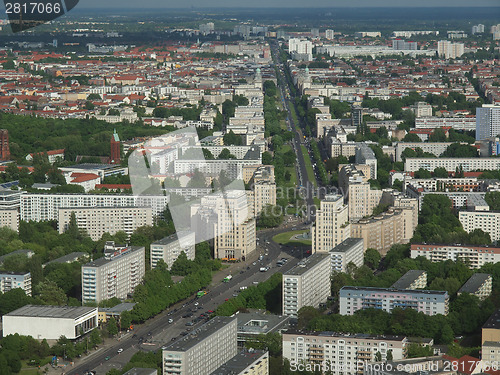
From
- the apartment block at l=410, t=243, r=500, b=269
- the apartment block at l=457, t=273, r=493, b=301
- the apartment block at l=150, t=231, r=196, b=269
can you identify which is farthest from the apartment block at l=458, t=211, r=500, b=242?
the apartment block at l=150, t=231, r=196, b=269

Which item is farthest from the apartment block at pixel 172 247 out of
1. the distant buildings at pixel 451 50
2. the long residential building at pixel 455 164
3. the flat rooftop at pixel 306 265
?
the distant buildings at pixel 451 50

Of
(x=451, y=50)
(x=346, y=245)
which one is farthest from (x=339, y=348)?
(x=451, y=50)

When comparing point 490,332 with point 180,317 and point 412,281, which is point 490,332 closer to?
point 412,281

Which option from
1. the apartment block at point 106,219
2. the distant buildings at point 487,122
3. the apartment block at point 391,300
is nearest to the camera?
the apartment block at point 391,300

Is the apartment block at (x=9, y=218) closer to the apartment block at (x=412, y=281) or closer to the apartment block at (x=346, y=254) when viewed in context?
the apartment block at (x=346, y=254)

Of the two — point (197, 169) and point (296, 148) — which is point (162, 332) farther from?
point (296, 148)

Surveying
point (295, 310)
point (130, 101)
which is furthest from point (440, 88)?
point (295, 310)

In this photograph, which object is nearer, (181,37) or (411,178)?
(411,178)
